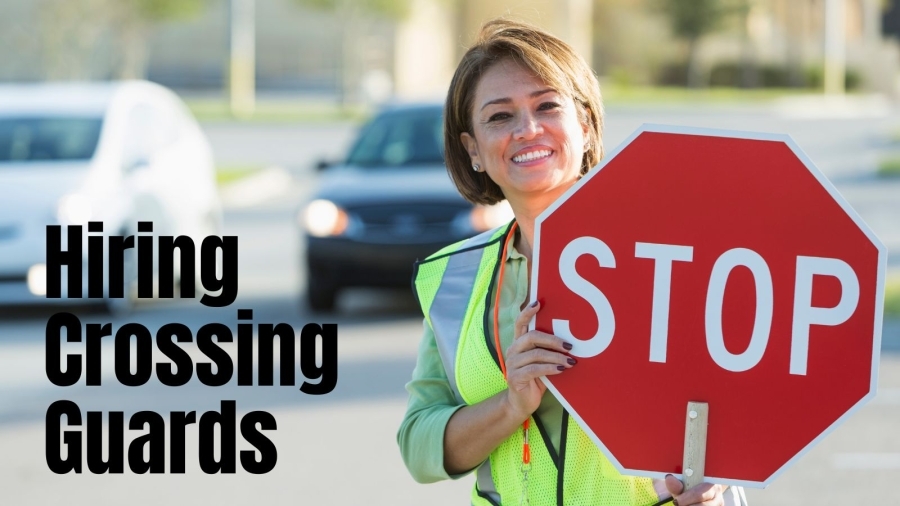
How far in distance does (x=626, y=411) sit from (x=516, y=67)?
0.69 m

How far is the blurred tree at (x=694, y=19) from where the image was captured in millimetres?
66625

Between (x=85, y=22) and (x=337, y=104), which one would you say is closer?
(x=85, y=22)

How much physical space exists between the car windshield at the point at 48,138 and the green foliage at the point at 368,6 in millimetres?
42448

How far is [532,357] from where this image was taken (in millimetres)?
2277

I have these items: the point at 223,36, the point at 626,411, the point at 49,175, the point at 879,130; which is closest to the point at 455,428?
the point at 626,411

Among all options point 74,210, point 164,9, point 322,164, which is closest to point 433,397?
point 74,210

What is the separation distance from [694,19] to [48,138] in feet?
187

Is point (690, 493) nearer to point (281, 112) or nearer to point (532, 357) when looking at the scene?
point (532, 357)

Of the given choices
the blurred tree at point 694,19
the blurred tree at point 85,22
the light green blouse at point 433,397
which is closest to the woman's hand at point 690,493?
the light green blouse at point 433,397

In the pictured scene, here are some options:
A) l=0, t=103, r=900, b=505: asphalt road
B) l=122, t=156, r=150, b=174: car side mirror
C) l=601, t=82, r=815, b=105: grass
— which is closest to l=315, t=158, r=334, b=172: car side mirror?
l=0, t=103, r=900, b=505: asphalt road

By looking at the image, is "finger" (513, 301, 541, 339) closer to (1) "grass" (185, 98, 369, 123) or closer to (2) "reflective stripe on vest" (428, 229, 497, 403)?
(2) "reflective stripe on vest" (428, 229, 497, 403)

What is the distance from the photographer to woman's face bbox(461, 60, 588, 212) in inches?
103

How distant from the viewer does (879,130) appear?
4034cm

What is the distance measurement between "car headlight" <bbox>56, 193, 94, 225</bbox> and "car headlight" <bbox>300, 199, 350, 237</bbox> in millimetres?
1660
